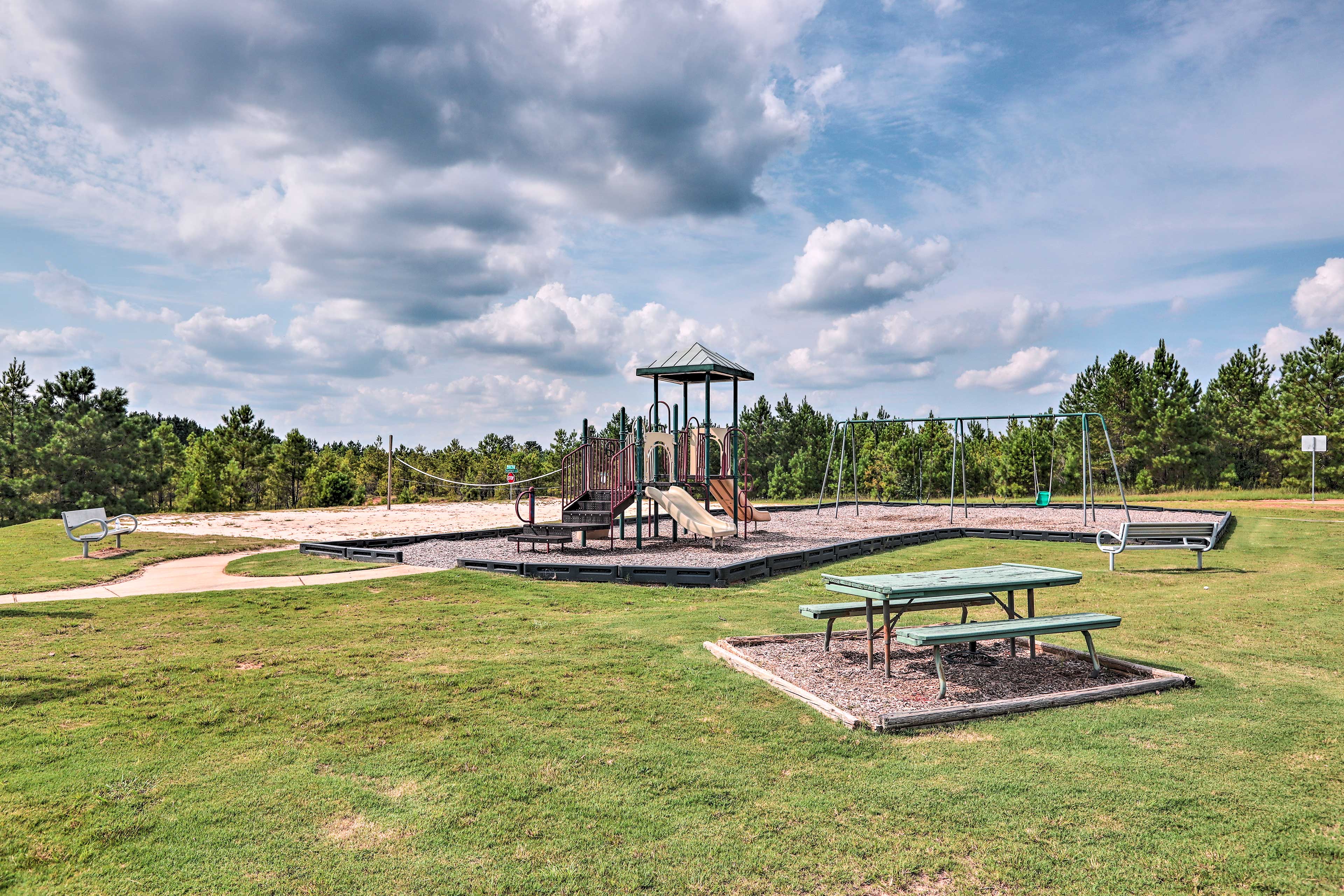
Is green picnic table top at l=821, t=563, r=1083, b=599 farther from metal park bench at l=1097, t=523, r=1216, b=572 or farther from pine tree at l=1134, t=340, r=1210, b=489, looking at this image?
pine tree at l=1134, t=340, r=1210, b=489

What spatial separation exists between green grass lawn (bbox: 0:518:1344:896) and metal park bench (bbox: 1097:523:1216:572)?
5572mm

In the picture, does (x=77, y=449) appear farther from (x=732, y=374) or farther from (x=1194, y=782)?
(x=1194, y=782)

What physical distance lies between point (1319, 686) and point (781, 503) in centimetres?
2641

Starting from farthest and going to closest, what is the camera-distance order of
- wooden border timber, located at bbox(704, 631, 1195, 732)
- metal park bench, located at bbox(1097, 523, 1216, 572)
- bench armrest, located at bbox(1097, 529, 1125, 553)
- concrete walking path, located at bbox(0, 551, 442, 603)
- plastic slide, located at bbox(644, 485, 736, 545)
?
1. plastic slide, located at bbox(644, 485, 736, 545)
2. bench armrest, located at bbox(1097, 529, 1125, 553)
3. metal park bench, located at bbox(1097, 523, 1216, 572)
4. concrete walking path, located at bbox(0, 551, 442, 603)
5. wooden border timber, located at bbox(704, 631, 1195, 732)

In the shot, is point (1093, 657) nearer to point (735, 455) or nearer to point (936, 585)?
point (936, 585)

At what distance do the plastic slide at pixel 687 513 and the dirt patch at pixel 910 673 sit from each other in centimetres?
774

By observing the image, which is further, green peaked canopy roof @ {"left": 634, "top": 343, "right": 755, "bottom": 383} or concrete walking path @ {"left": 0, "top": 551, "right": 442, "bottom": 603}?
green peaked canopy roof @ {"left": 634, "top": 343, "right": 755, "bottom": 383}

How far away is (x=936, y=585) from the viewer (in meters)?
5.73

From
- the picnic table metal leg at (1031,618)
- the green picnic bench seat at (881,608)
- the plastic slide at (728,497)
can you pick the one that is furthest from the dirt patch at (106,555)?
the picnic table metal leg at (1031,618)

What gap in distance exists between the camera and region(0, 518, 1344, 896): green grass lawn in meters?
3.13

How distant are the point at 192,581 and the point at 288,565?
1.64 metres

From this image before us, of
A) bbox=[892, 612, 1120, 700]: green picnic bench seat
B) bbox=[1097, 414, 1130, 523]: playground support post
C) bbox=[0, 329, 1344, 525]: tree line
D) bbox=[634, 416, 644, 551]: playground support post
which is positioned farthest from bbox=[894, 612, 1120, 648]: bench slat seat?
bbox=[0, 329, 1344, 525]: tree line

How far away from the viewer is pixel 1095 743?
4.42 meters

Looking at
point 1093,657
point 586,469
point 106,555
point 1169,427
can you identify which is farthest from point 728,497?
point 1169,427
